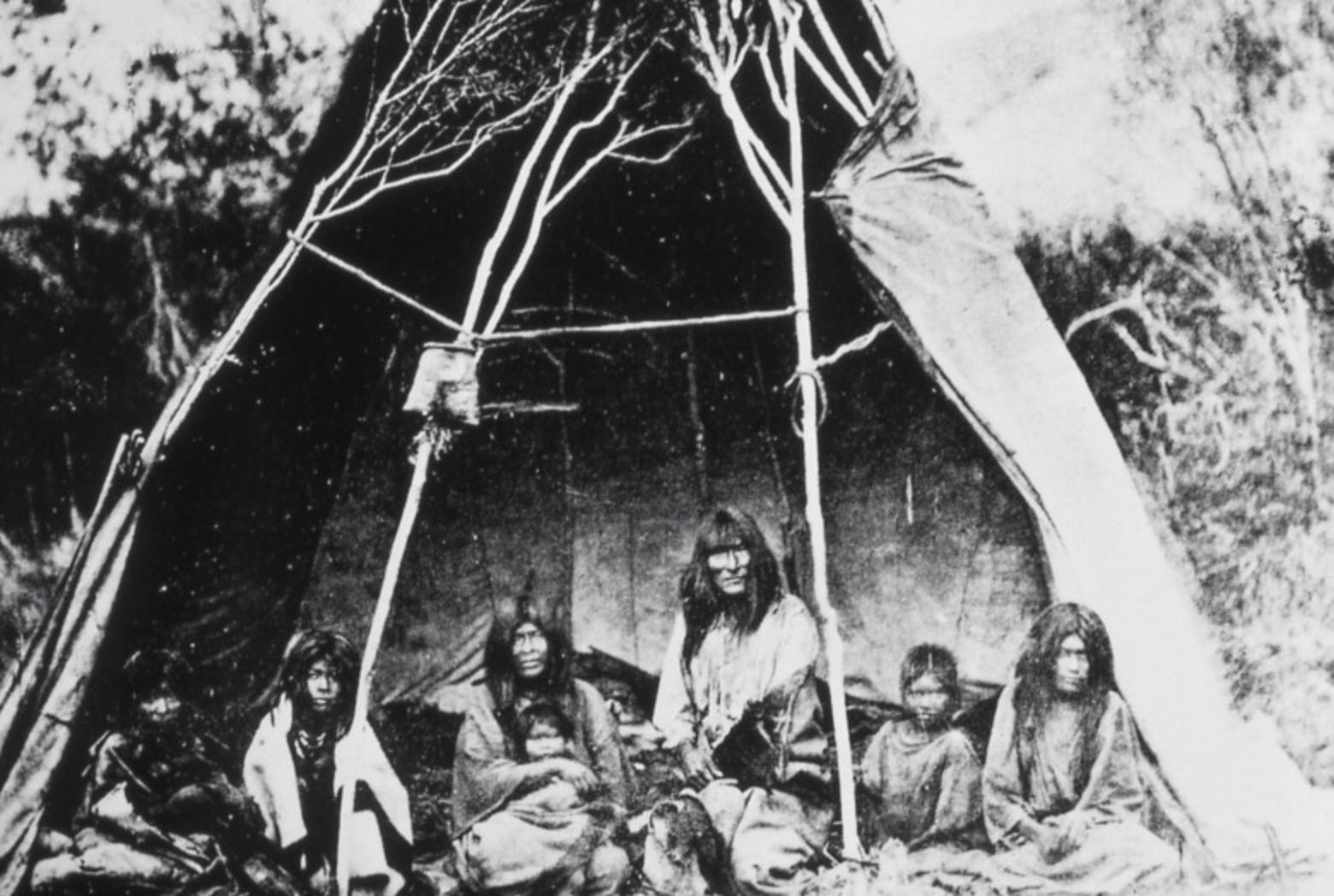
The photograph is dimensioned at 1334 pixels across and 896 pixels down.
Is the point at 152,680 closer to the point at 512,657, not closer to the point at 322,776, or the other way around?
the point at 322,776

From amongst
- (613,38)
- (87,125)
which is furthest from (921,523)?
(87,125)

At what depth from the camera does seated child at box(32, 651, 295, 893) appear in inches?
248

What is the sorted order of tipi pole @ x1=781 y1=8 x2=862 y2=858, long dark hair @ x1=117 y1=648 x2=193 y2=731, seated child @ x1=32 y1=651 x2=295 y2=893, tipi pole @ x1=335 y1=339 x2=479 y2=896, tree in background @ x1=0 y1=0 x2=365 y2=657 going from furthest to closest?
tipi pole @ x1=335 y1=339 x2=479 y2=896
tipi pole @ x1=781 y1=8 x2=862 y2=858
tree in background @ x1=0 y1=0 x2=365 y2=657
long dark hair @ x1=117 y1=648 x2=193 y2=731
seated child @ x1=32 y1=651 x2=295 y2=893

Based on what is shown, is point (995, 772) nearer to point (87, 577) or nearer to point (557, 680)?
point (557, 680)

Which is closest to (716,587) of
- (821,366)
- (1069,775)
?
(821,366)

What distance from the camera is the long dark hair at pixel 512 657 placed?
6.73m

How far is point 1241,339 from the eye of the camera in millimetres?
6758

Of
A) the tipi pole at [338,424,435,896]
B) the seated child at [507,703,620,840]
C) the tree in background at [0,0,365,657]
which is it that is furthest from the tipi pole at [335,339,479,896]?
the tree in background at [0,0,365,657]

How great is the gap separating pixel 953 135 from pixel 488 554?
255 cm

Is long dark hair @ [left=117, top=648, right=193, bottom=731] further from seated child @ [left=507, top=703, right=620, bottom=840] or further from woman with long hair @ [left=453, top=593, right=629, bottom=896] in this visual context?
seated child @ [left=507, top=703, right=620, bottom=840]

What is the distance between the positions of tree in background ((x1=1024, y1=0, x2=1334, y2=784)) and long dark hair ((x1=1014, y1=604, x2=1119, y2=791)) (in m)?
0.47

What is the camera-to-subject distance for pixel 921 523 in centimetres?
679

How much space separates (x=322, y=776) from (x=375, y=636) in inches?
23.1

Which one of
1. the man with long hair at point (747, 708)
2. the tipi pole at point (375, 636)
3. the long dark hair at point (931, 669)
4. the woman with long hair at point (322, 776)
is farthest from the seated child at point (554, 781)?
the long dark hair at point (931, 669)
